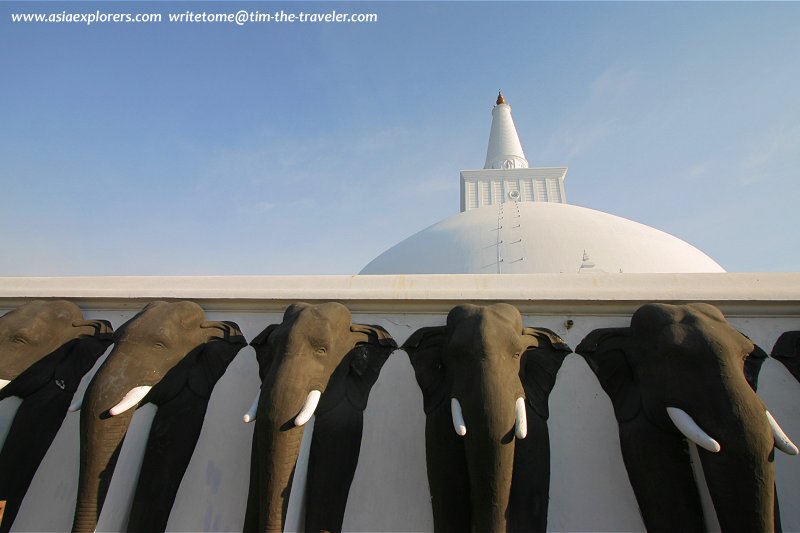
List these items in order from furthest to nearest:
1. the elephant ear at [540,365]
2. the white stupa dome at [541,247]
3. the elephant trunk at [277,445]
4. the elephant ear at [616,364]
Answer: the white stupa dome at [541,247] → the elephant ear at [540,365] → the elephant ear at [616,364] → the elephant trunk at [277,445]

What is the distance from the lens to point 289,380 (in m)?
2.54

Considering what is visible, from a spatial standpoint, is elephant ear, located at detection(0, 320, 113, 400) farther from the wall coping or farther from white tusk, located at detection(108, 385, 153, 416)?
white tusk, located at detection(108, 385, 153, 416)

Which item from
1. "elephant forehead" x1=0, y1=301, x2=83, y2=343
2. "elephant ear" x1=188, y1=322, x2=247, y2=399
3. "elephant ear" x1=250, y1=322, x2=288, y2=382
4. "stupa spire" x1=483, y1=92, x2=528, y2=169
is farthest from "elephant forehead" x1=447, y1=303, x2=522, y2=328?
"stupa spire" x1=483, y1=92, x2=528, y2=169

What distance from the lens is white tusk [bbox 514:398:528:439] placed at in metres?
2.26

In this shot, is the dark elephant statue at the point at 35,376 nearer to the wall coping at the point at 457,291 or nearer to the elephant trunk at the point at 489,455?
the wall coping at the point at 457,291

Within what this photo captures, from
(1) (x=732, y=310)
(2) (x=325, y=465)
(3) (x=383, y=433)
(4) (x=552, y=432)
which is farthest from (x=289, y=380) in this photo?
(1) (x=732, y=310)

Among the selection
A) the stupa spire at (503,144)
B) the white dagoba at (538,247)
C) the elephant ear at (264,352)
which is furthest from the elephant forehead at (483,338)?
the stupa spire at (503,144)

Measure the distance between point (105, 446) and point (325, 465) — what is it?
1354mm

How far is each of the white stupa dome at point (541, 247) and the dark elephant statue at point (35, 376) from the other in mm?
6112

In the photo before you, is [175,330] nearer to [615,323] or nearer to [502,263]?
[615,323]

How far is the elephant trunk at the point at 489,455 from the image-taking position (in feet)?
7.34

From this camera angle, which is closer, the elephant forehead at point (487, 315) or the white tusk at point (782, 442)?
the white tusk at point (782, 442)

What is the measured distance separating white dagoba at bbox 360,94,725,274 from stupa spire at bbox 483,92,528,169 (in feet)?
33.7

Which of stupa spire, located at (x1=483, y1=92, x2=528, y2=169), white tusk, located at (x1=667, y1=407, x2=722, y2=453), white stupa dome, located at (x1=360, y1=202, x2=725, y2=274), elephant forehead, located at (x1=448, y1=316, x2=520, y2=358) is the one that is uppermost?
stupa spire, located at (x1=483, y1=92, x2=528, y2=169)
